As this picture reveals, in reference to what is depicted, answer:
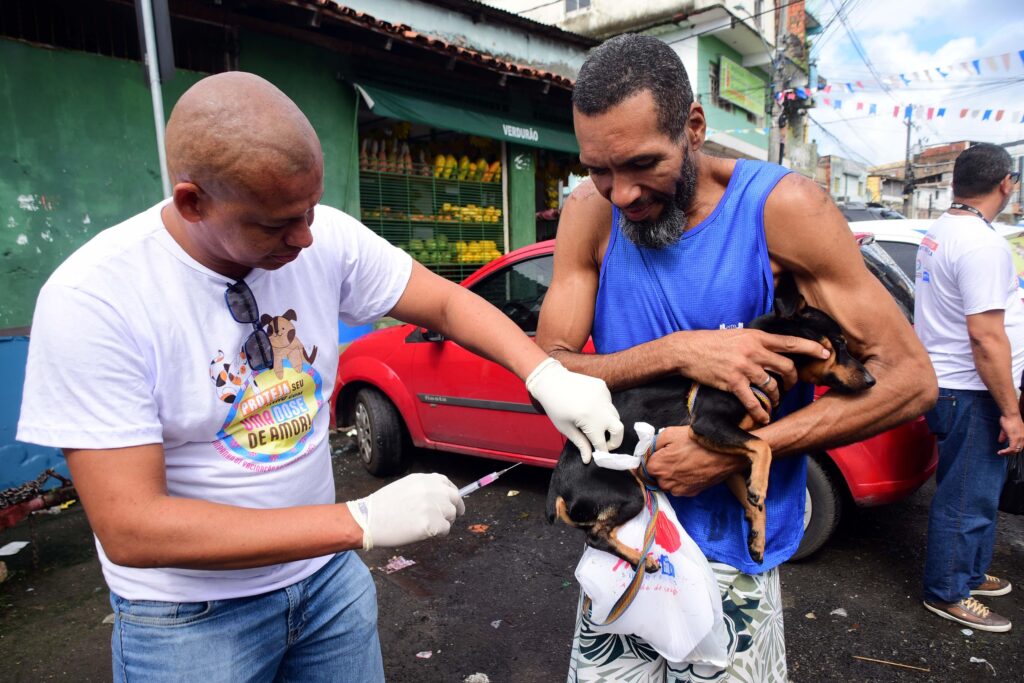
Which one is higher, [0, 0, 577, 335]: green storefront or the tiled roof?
the tiled roof

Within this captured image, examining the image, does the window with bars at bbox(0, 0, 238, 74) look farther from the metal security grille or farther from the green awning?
the metal security grille

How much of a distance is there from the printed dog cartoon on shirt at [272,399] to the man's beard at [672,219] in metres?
0.89

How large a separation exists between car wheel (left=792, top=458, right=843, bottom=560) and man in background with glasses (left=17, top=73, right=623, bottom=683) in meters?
2.38

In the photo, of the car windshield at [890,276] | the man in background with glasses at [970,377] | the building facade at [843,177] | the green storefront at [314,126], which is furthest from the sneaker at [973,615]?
the building facade at [843,177]

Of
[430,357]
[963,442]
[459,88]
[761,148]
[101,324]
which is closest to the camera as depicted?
[101,324]

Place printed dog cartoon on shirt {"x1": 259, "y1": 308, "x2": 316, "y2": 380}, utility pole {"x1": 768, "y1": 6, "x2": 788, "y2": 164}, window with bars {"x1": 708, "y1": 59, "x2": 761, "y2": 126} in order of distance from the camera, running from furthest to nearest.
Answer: window with bars {"x1": 708, "y1": 59, "x2": 761, "y2": 126} < utility pole {"x1": 768, "y1": 6, "x2": 788, "y2": 164} < printed dog cartoon on shirt {"x1": 259, "y1": 308, "x2": 316, "y2": 380}

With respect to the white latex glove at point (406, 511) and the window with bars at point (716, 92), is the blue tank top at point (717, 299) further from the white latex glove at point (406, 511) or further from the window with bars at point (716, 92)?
the window with bars at point (716, 92)

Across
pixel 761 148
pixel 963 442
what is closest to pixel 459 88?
pixel 963 442

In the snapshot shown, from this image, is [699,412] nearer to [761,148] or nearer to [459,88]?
[459,88]

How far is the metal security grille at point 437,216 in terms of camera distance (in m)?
7.96

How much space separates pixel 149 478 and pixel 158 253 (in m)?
0.46

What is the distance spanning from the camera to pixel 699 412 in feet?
5.22

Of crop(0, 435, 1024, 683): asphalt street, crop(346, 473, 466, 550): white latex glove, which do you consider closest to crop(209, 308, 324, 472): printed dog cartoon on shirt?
crop(346, 473, 466, 550): white latex glove

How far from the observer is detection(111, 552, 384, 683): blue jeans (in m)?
1.32
